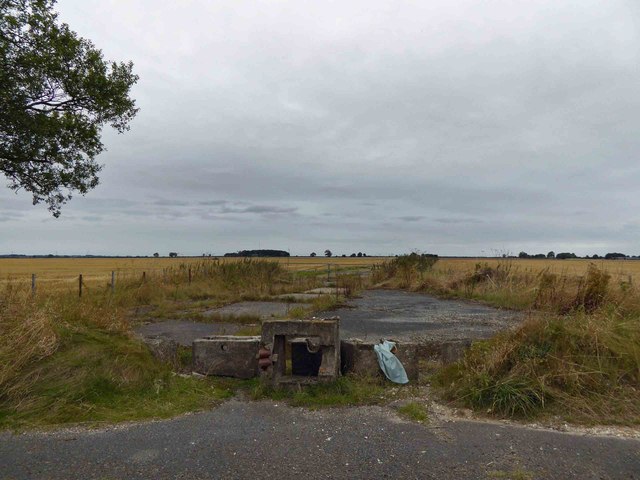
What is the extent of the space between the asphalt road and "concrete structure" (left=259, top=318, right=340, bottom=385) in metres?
1.00

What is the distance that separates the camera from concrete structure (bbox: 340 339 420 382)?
641cm

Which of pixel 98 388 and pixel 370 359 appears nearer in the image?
pixel 98 388

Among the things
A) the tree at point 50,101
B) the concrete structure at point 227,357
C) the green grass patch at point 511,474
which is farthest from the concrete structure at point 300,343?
the tree at point 50,101

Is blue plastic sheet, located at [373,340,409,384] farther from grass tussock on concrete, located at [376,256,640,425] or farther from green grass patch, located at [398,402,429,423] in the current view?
green grass patch, located at [398,402,429,423]

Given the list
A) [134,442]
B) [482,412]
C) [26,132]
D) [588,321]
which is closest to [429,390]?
[482,412]

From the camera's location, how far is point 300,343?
6.41m

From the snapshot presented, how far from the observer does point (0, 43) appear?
344 inches

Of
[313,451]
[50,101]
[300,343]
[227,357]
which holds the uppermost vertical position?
[50,101]

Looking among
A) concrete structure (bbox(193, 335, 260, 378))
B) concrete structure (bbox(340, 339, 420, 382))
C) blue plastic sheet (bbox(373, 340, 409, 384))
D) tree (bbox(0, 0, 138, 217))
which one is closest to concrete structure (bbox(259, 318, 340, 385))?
concrete structure (bbox(340, 339, 420, 382))

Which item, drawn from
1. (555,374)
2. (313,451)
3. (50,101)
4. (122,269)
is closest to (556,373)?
(555,374)

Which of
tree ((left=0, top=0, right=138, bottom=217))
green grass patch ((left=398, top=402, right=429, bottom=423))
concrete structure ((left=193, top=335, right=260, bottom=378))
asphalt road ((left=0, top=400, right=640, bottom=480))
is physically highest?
tree ((left=0, top=0, right=138, bottom=217))

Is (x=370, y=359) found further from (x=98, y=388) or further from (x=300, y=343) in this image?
(x=98, y=388)

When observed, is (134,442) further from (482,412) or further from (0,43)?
(0,43)

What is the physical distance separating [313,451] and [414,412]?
1.48m
